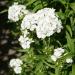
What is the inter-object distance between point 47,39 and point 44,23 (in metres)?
0.38

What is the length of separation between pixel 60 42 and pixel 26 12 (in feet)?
1.90

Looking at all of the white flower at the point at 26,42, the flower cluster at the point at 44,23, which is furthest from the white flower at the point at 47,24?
the white flower at the point at 26,42

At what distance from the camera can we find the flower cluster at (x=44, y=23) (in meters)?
3.54

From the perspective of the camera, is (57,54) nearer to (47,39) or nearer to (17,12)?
(47,39)

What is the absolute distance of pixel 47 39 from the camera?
12.7 ft

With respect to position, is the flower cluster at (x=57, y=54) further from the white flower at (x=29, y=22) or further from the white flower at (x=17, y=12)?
the white flower at (x=17, y=12)

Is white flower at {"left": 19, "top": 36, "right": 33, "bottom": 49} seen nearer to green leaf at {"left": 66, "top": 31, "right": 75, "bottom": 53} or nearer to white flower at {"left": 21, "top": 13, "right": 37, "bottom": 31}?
white flower at {"left": 21, "top": 13, "right": 37, "bottom": 31}

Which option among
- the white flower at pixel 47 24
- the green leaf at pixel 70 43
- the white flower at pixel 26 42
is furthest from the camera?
the white flower at pixel 26 42

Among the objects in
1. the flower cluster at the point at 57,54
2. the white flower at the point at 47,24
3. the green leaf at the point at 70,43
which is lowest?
the flower cluster at the point at 57,54

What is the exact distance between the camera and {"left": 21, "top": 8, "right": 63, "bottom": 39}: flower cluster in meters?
3.54

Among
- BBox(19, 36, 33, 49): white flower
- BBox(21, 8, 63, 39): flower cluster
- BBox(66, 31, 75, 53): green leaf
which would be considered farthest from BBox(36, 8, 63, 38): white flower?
BBox(19, 36, 33, 49): white flower

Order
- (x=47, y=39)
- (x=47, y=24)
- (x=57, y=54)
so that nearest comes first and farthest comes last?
(x=47, y=24)
(x=57, y=54)
(x=47, y=39)

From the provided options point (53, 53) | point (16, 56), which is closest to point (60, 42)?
point (53, 53)

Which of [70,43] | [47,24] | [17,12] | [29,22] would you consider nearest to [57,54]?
[70,43]
